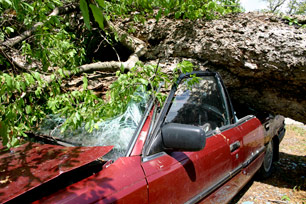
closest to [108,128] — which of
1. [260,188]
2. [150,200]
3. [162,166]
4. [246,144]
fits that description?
[162,166]

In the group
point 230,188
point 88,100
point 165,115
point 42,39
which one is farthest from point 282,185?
point 42,39

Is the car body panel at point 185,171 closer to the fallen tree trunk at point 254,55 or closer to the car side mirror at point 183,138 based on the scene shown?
the car side mirror at point 183,138

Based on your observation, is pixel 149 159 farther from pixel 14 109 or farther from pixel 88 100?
pixel 14 109

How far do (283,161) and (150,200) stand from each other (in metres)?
4.17

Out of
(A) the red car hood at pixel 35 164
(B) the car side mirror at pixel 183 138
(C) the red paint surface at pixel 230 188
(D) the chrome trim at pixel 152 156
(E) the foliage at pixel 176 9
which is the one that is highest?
(E) the foliage at pixel 176 9

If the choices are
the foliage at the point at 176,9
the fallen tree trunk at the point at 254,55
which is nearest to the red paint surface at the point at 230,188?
the fallen tree trunk at the point at 254,55

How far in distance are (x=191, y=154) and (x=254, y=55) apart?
213 centimetres

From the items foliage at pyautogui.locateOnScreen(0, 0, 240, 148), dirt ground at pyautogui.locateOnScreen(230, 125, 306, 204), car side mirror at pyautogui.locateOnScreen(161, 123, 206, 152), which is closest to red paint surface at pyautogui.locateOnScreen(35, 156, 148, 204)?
car side mirror at pyautogui.locateOnScreen(161, 123, 206, 152)

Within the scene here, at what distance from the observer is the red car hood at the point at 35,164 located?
110 cm

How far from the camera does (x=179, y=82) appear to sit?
2.03 meters

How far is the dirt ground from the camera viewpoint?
117 inches

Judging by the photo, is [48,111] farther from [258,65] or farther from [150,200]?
[258,65]

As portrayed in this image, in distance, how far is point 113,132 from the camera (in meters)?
Answer: 1.86

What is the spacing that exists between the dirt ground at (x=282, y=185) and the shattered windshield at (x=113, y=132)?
6.66ft
